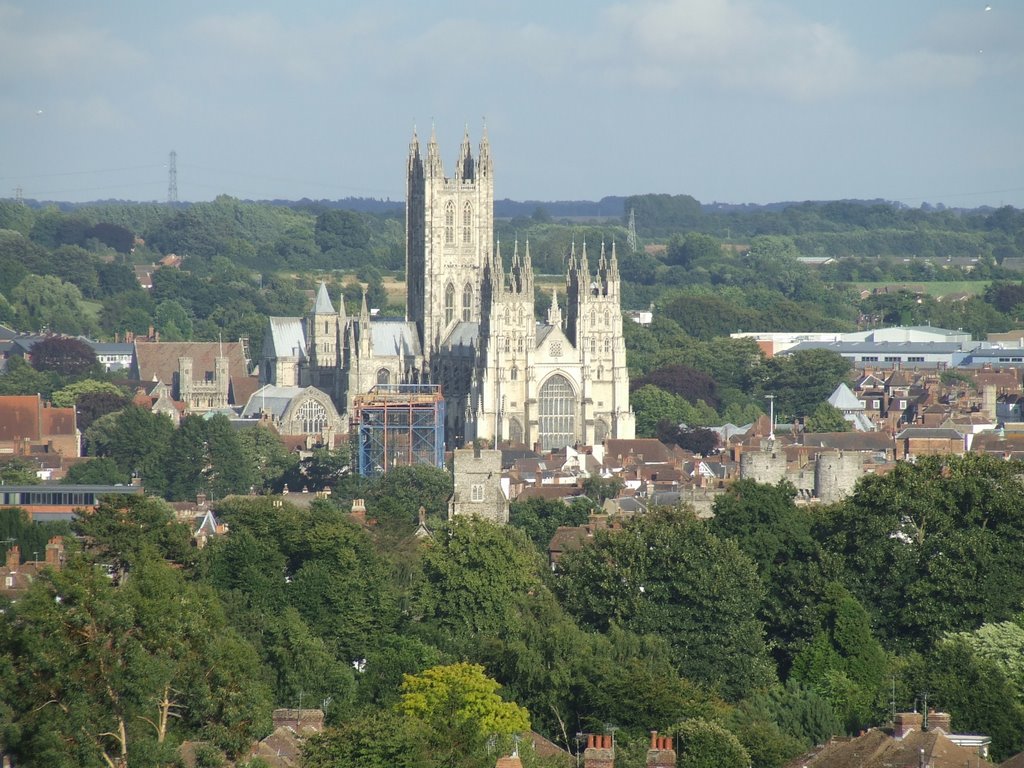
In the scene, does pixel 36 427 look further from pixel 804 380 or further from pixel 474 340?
pixel 804 380

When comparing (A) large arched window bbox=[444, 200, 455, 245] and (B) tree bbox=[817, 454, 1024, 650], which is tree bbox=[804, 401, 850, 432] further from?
(B) tree bbox=[817, 454, 1024, 650]

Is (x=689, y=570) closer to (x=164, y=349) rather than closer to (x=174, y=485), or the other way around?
(x=174, y=485)

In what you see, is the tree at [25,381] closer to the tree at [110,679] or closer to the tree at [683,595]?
the tree at [683,595]

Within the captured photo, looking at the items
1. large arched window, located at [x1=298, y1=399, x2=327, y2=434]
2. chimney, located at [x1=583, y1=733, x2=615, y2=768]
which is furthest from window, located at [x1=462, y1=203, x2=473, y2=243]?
chimney, located at [x1=583, y1=733, x2=615, y2=768]

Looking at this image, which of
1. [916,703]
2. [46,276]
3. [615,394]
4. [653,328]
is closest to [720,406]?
[615,394]

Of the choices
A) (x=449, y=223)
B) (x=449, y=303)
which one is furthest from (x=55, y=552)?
(x=449, y=223)

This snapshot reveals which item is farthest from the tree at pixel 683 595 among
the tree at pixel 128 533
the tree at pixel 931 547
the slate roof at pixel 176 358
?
the slate roof at pixel 176 358
